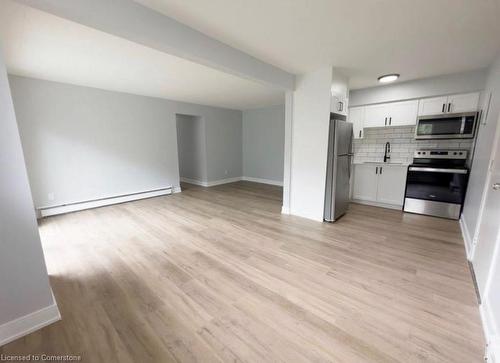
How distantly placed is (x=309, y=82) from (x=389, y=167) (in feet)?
7.50

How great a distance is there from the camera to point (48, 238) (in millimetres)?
2906

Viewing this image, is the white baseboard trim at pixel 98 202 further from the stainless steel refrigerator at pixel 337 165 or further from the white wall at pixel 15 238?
the stainless steel refrigerator at pixel 337 165

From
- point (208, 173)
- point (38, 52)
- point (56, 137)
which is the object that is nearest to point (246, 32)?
point (38, 52)

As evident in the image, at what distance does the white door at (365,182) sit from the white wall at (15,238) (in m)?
4.81

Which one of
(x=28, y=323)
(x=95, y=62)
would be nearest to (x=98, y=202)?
(x=95, y=62)

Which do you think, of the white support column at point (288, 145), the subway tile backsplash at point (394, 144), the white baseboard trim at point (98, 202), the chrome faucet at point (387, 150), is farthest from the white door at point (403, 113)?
the white baseboard trim at point (98, 202)

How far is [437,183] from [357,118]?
72.3 inches

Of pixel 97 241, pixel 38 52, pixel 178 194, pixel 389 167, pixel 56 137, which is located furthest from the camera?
pixel 178 194

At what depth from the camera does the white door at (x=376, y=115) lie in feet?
13.4

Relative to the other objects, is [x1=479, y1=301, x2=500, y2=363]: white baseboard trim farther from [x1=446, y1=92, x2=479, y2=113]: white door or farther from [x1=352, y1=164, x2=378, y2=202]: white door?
[x1=446, y1=92, x2=479, y2=113]: white door

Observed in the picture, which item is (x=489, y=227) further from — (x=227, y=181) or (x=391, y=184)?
(x=227, y=181)

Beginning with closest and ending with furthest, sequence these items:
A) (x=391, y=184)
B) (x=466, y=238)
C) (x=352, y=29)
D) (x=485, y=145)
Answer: (x=352, y=29) → (x=485, y=145) → (x=466, y=238) → (x=391, y=184)

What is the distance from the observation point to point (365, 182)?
4352 millimetres

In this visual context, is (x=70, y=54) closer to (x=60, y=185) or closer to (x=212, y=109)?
(x=60, y=185)
